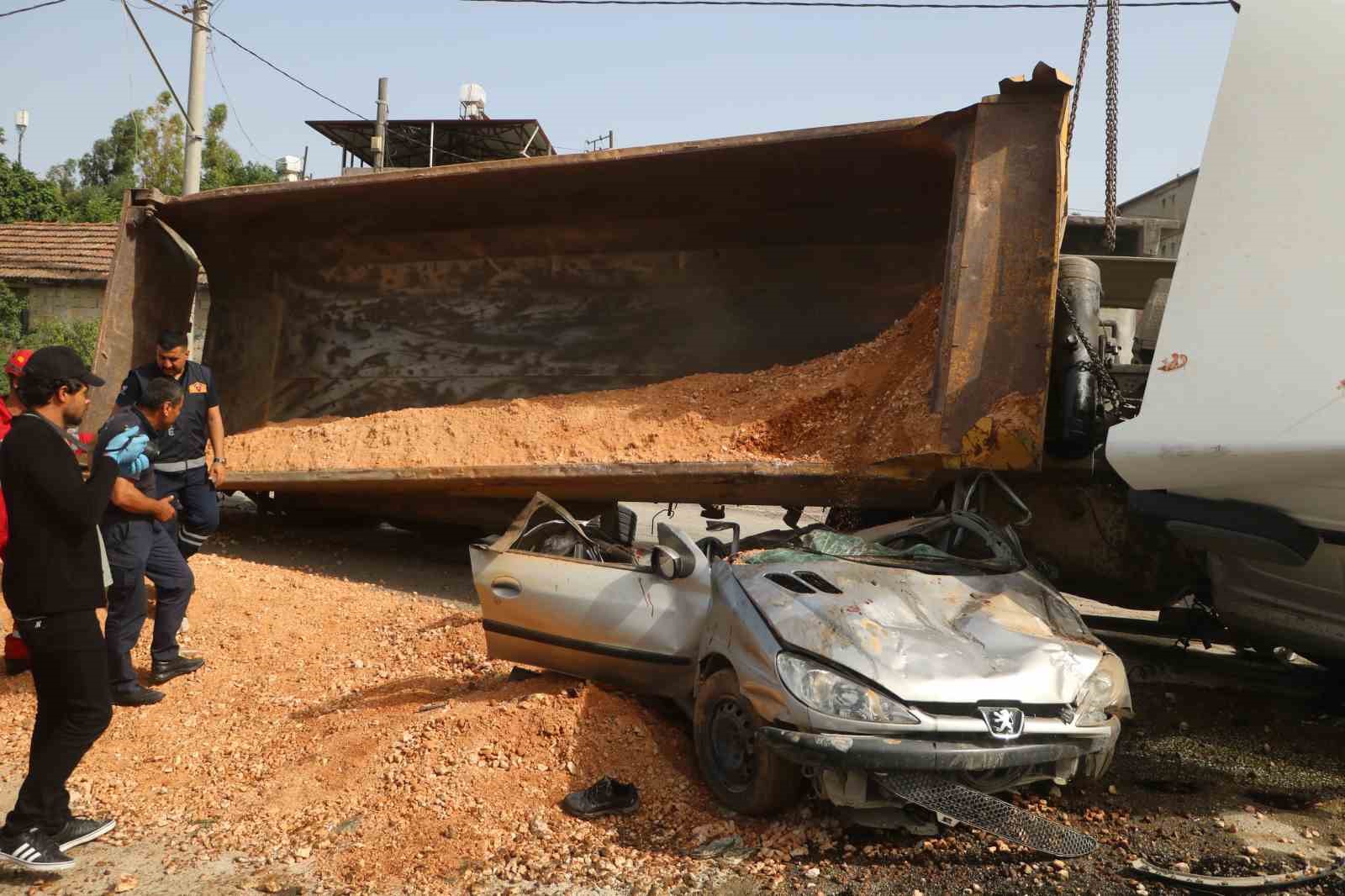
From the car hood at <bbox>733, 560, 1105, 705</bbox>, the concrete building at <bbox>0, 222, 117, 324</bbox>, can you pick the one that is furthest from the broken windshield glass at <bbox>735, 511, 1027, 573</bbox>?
the concrete building at <bbox>0, 222, 117, 324</bbox>

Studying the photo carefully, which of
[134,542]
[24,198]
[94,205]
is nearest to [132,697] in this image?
[134,542]

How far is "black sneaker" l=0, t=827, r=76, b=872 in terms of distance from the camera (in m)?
3.50

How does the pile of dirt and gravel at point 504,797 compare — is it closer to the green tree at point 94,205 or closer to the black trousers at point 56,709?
the black trousers at point 56,709

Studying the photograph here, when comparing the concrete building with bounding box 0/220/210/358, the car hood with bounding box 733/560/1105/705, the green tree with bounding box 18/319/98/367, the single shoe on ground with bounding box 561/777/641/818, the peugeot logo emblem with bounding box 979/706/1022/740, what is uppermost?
the concrete building with bounding box 0/220/210/358

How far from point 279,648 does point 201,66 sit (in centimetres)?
1260

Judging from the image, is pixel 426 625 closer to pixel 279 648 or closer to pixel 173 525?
pixel 279 648

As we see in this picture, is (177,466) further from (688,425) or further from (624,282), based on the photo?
(624,282)

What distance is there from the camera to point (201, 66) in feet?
51.7

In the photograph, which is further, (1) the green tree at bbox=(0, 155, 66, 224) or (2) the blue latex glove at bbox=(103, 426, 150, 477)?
(1) the green tree at bbox=(0, 155, 66, 224)

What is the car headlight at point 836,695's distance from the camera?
11.2ft

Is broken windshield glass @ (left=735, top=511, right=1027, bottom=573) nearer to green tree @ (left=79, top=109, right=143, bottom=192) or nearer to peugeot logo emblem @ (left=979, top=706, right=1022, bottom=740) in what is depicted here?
peugeot logo emblem @ (left=979, top=706, right=1022, bottom=740)

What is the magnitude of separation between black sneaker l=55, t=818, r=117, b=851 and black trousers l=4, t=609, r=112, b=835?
0.05 metres

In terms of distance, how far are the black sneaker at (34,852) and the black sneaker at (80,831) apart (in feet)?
0.24

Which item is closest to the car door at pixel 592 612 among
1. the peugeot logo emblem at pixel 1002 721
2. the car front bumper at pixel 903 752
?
the car front bumper at pixel 903 752
